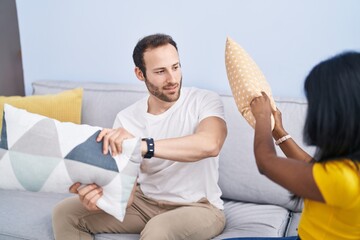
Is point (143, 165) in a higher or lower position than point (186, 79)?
lower

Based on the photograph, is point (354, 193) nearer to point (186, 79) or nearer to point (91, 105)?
point (186, 79)

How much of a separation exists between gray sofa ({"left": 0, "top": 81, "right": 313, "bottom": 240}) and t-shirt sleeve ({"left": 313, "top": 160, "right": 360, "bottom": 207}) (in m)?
0.67

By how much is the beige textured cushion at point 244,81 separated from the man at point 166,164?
0.67 feet

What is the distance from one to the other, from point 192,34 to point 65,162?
1069mm

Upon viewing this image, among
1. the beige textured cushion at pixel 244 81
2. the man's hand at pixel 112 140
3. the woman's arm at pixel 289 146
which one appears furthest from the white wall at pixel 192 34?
the man's hand at pixel 112 140

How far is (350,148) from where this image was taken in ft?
3.16

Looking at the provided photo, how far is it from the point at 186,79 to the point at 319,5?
0.74m

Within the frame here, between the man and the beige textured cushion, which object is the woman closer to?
the beige textured cushion

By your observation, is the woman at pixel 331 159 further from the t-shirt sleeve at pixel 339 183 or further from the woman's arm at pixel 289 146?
the woman's arm at pixel 289 146

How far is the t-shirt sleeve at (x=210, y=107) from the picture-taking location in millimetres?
1611

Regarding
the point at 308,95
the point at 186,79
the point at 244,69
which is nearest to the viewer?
the point at 308,95

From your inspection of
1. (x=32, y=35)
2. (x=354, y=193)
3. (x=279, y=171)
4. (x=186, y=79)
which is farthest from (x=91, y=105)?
(x=354, y=193)

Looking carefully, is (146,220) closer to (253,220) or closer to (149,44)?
(253,220)

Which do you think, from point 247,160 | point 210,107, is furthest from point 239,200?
point 210,107
